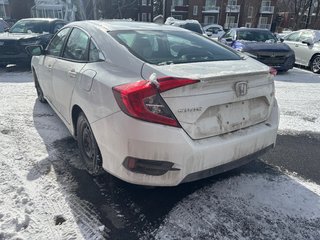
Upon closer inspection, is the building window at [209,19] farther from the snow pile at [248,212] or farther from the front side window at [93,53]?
the snow pile at [248,212]

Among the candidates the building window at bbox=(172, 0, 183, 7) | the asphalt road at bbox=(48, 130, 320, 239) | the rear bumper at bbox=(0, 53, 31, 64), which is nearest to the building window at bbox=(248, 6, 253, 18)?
→ the building window at bbox=(172, 0, 183, 7)

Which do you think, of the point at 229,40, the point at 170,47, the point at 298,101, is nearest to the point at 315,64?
the point at 229,40

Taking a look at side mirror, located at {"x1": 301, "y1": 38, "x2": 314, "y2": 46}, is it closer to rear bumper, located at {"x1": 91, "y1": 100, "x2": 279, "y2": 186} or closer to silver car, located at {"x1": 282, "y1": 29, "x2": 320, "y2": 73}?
silver car, located at {"x1": 282, "y1": 29, "x2": 320, "y2": 73}

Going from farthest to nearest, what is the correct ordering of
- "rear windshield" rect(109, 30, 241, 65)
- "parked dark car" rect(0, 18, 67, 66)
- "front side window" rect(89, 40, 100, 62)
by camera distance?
"parked dark car" rect(0, 18, 67, 66) < "front side window" rect(89, 40, 100, 62) < "rear windshield" rect(109, 30, 241, 65)

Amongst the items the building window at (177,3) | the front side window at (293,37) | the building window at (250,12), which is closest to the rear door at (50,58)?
the front side window at (293,37)

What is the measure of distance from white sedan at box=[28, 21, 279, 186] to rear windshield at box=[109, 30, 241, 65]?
0.01 metres

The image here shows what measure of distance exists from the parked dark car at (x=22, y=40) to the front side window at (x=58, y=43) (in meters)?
5.38

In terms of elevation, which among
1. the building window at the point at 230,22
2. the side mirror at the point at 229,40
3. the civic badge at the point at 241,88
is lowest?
the building window at the point at 230,22

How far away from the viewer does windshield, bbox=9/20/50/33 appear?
406 inches

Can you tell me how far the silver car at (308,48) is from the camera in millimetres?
10417

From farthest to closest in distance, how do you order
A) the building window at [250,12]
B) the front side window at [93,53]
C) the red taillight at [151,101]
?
the building window at [250,12]
the front side window at [93,53]
the red taillight at [151,101]

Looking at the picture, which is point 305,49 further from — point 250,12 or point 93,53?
point 250,12

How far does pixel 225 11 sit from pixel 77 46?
176ft

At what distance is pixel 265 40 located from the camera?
35.2 ft
